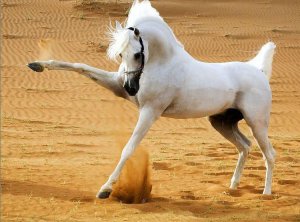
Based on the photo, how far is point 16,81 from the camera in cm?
2027

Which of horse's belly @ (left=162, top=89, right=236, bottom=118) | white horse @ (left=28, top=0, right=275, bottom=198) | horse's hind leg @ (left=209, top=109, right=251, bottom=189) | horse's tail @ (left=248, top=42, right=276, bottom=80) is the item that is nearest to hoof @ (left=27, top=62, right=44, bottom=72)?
white horse @ (left=28, top=0, right=275, bottom=198)

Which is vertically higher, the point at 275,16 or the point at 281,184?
the point at 275,16

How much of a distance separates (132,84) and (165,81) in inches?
23.6

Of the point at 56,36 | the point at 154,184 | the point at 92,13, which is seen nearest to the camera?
the point at 154,184

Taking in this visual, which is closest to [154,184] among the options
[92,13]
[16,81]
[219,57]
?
[16,81]

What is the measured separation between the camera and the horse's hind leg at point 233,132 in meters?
8.97

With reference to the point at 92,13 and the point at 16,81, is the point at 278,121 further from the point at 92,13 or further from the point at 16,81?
A: the point at 92,13

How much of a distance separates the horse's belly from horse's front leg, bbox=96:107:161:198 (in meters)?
0.31

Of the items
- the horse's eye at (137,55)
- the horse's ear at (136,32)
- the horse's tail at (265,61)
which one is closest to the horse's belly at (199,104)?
the horse's eye at (137,55)

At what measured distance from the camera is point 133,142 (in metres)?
7.52

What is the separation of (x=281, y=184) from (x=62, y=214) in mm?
3790

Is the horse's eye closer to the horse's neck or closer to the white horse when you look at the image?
the white horse

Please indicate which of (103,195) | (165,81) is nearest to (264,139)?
(165,81)

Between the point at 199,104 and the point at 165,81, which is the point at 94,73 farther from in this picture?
the point at 199,104
